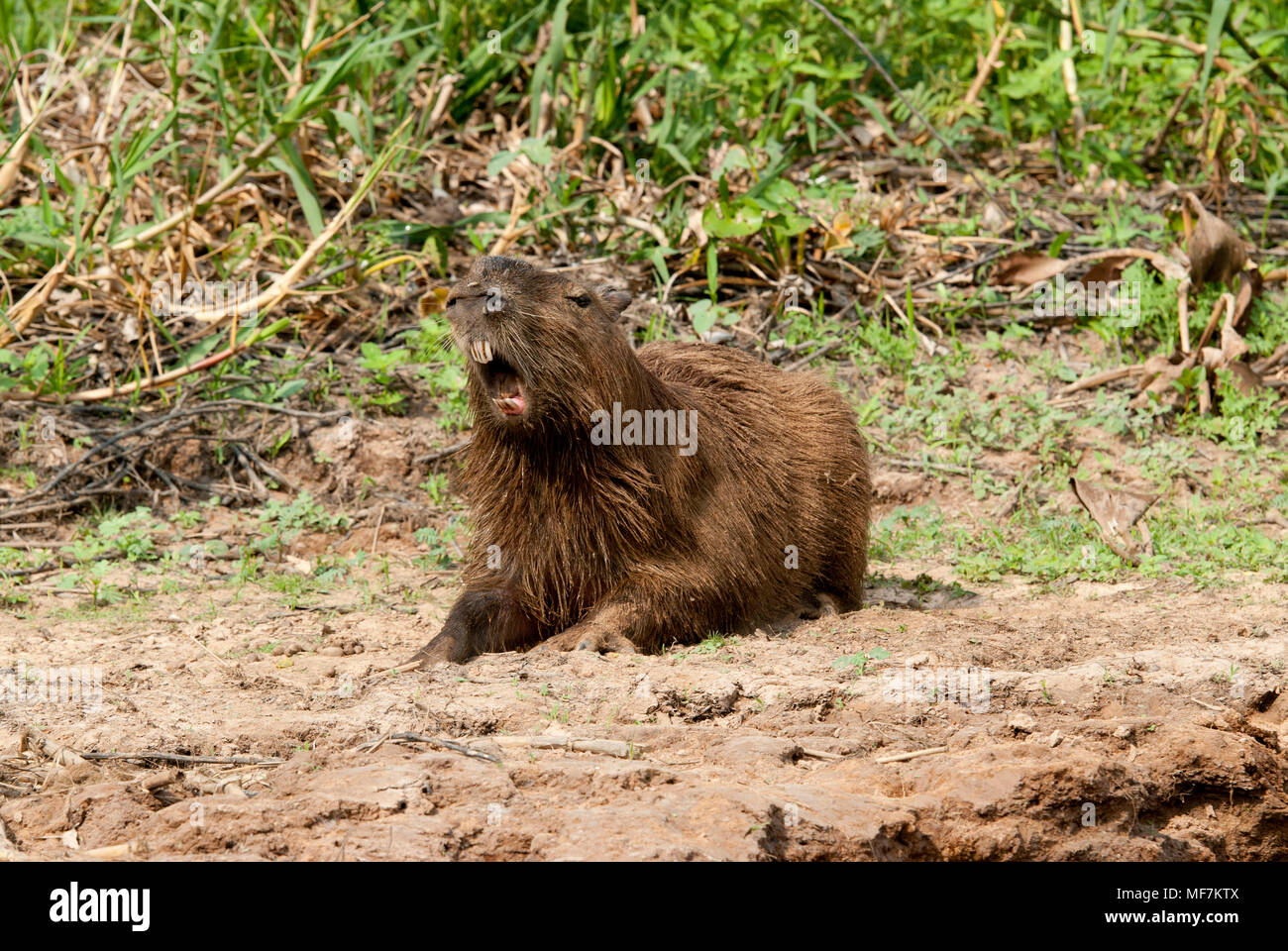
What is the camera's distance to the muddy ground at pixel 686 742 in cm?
293

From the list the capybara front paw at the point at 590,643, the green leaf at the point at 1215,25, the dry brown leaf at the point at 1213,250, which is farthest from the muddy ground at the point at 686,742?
the green leaf at the point at 1215,25

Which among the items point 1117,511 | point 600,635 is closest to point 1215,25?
point 1117,511

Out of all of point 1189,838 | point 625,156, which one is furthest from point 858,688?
point 625,156

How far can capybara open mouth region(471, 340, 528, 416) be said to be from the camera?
437cm

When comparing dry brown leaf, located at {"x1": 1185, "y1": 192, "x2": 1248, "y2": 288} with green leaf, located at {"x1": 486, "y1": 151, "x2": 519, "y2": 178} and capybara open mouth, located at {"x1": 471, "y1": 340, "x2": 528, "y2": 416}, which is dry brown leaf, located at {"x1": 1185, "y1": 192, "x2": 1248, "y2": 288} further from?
capybara open mouth, located at {"x1": 471, "y1": 340, "x2": 528, "y2": 416}

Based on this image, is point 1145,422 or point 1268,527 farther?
point 1145,422

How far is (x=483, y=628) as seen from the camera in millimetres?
4633

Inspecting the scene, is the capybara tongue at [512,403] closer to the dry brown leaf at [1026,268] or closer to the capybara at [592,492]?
the capybara at [592,492]

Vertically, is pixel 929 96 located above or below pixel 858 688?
above

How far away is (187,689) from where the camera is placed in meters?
4.02

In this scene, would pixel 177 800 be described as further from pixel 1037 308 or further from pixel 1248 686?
pixel 1037 308

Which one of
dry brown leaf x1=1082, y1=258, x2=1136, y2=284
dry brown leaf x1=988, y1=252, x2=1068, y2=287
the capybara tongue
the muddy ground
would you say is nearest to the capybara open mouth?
the capybara tongue

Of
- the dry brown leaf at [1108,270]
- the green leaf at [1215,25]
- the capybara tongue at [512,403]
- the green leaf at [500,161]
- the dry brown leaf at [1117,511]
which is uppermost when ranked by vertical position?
the green leaf at [1215,25]

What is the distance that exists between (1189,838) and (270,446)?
174 inches
